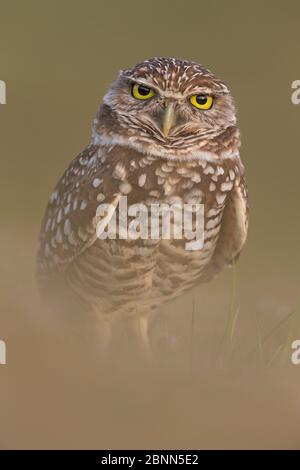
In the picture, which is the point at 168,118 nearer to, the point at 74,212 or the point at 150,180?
the point at 150,180

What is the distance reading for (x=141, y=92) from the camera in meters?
1.55

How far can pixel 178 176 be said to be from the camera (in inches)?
63.9

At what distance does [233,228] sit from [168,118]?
0.39m

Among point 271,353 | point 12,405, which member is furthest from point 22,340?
point 271,353

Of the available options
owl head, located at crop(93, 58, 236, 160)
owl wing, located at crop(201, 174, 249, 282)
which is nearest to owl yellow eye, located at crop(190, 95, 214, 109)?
owl head, located at crop(93, 58, 236, 160)

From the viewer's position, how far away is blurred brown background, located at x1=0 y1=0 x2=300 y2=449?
3.06 feet

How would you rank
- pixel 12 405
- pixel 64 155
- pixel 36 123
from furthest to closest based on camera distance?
1. pixel 36 123
2. pixel 64 155
3. pixel 12 405

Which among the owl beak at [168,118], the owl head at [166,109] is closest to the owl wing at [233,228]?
the owl head at [166,109]

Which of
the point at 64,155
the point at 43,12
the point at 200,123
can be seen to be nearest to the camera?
the point at 200,123

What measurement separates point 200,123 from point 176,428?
783mm

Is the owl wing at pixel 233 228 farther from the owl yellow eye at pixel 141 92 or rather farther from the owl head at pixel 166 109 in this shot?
the owl yellow eye at pixel 141 92

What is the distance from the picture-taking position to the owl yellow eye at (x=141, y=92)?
1528 millimetres

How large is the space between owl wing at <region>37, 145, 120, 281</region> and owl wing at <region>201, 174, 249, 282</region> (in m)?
0.30

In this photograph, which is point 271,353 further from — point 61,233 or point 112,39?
point 112,39
